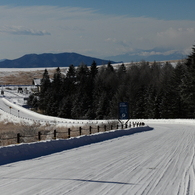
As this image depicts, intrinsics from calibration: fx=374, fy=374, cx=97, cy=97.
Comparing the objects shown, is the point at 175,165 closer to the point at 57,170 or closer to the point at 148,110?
the point at 57,170

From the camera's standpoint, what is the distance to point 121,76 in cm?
13438

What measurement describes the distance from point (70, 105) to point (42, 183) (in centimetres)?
9536

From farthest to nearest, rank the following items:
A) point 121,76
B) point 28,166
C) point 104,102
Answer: point 121,76 < point 104,102 < point 28,166

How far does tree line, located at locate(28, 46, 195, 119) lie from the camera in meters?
78.9

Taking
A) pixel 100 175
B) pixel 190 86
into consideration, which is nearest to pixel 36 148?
pixel 100 175

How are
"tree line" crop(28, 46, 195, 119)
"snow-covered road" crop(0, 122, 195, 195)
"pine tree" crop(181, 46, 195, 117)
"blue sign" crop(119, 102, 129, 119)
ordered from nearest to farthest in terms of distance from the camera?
"snow-covered road" crop(0, 122, 195, 195) → "blue sign" crop(119, 102, 129, 119) → "pine tree" crop(181, 46, 195, 117) → "tree line" crop(28, 46, 195, 119)

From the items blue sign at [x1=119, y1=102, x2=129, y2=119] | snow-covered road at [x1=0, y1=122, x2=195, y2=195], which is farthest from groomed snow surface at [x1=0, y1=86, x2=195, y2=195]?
blue sign at [x1=119, y1=102, x2=129, y2=119]

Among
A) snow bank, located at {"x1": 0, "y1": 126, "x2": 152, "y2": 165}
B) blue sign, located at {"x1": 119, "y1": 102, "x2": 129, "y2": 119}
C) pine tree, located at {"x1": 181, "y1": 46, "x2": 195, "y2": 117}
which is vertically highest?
pine tree, located at {"x1": 181, "y1": 46, "x2": 195, "y2": 117}

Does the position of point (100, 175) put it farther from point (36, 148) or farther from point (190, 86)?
point (190, 86)

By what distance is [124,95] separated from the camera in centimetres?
10562

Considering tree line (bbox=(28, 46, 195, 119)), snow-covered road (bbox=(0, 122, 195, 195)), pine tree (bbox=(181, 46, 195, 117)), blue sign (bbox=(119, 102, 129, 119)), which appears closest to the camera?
snow-covered road (bbox=(0, 122, 195, 195))

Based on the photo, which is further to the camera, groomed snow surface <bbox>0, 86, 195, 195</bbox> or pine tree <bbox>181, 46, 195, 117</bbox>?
pine tree <bbox>181, 46, 195, 117</bbox>

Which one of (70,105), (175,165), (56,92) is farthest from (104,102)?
(175,165)

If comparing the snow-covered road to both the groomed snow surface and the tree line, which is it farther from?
the tree line
